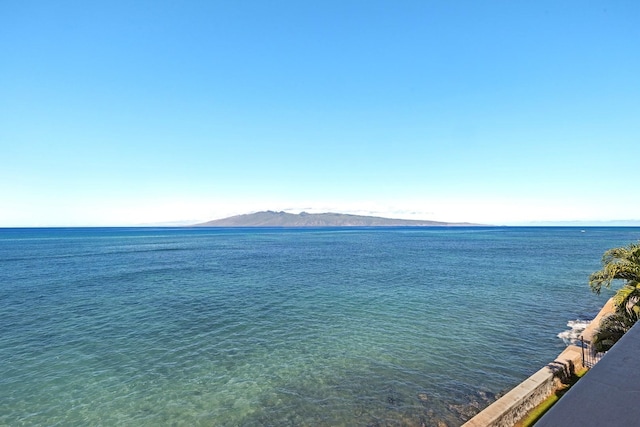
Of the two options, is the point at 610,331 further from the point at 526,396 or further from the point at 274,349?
the point at 274,349

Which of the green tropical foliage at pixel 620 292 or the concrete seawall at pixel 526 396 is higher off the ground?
the green tropical foliage at pixel 620 292

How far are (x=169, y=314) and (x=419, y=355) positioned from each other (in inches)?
733

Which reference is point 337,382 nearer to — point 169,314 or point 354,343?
point 354,343

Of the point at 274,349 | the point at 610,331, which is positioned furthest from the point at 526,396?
the point at 274,349

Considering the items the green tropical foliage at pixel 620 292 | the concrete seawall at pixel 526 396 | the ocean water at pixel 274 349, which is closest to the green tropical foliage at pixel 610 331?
the green tropical foliage at pixel 620 292

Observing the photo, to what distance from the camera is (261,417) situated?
1274 cm

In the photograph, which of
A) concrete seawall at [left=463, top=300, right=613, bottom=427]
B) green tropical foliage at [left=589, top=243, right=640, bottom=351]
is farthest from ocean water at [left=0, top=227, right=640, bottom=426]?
green tropical foliage at [left=589, top=243, right=640, bottom=351]

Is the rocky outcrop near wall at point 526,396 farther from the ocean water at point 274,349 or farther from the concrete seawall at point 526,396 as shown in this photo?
the ocean water at point 274,349

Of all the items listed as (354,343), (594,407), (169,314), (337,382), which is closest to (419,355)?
(354,343)

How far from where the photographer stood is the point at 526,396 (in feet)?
38.9

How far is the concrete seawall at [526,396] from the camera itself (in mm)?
10844

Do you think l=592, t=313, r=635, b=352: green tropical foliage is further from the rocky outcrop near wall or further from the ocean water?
the ocean water

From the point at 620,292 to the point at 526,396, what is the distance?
487cm

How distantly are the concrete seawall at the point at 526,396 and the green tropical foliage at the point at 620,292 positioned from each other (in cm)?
182
